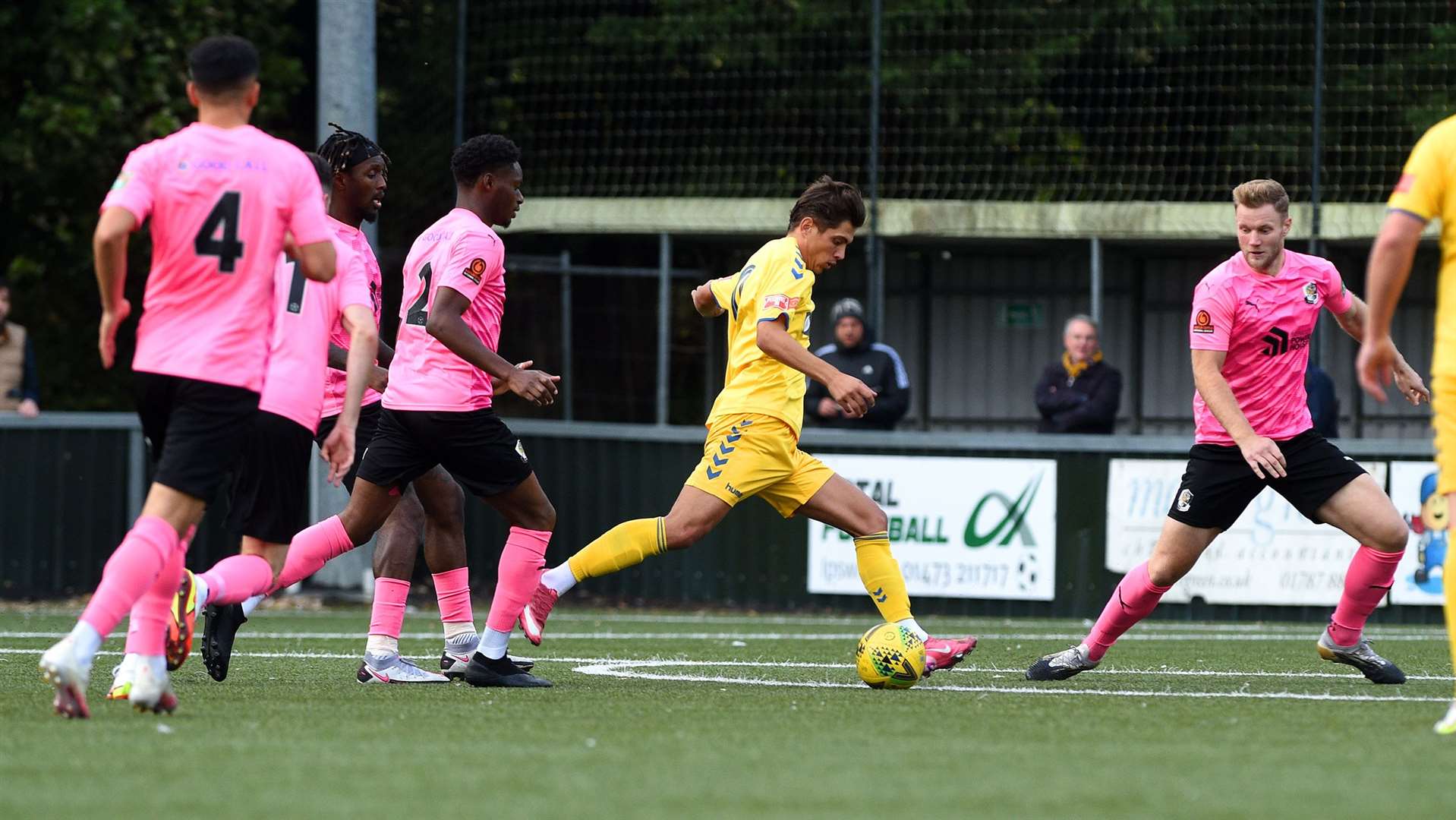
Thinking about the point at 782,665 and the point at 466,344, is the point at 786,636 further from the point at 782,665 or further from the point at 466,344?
the point at 466,344

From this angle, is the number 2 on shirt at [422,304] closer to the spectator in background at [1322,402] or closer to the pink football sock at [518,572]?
the pink football sock at [518,572]

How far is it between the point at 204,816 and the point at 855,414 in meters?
3.67

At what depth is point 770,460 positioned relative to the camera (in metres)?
8.04

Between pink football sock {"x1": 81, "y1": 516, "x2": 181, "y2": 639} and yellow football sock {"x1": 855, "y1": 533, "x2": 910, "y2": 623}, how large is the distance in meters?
2.93

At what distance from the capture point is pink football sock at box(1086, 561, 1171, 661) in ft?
26.4

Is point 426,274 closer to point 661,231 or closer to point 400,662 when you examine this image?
point 400,662

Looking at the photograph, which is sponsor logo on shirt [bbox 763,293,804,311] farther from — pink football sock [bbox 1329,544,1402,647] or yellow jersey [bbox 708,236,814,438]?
pink football sock [bbox 1329,544,1402,647]

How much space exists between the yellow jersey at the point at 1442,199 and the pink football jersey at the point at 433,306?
3.38 meters

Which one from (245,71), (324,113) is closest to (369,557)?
(324,113)

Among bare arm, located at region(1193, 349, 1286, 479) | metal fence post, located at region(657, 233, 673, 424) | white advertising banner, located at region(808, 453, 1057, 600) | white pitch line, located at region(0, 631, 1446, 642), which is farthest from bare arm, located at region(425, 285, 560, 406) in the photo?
metal fence post, located at region(657, 233, 673, 424)

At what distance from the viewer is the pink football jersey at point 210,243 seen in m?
6.19

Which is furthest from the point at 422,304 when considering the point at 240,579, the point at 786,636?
the point at 786,636

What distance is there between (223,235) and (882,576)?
3.10 meters

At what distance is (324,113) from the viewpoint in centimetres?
1441
